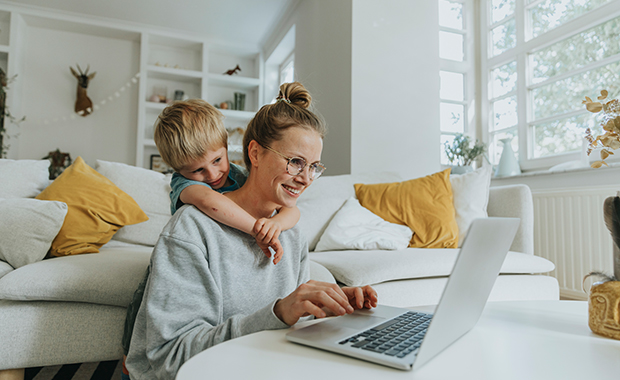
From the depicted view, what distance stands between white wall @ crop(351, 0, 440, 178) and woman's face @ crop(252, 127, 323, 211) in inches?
97.8

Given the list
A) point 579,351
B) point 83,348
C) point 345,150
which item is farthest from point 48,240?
point 345,150

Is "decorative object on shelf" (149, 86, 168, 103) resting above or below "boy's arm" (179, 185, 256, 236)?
above

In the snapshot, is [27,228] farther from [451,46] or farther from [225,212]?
→ [451,46]

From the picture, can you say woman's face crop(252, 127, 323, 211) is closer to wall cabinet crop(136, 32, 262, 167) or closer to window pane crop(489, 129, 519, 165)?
window pane crop(489, 129, 519, 165)

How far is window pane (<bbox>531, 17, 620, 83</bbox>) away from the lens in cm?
292

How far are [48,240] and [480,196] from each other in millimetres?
2004

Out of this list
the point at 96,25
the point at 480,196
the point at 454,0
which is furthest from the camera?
the point at 96,25

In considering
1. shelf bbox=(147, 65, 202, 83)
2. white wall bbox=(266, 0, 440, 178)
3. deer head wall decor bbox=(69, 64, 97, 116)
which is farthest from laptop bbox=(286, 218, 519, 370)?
deer head wall decor bbox=(69, 64, 97, 116)

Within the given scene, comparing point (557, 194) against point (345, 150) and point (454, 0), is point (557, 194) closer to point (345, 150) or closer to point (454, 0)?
point (345, 150)

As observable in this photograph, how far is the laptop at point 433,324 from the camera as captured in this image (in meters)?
0.48

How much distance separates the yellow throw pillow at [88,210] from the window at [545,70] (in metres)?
3.19

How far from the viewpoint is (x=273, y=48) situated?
17.3ft

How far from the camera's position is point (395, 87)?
11.5 ft

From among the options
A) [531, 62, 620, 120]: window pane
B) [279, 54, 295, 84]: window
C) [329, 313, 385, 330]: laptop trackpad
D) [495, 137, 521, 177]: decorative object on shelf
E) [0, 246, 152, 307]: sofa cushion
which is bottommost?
[0, 246, 152, 307]: sofa cushion
